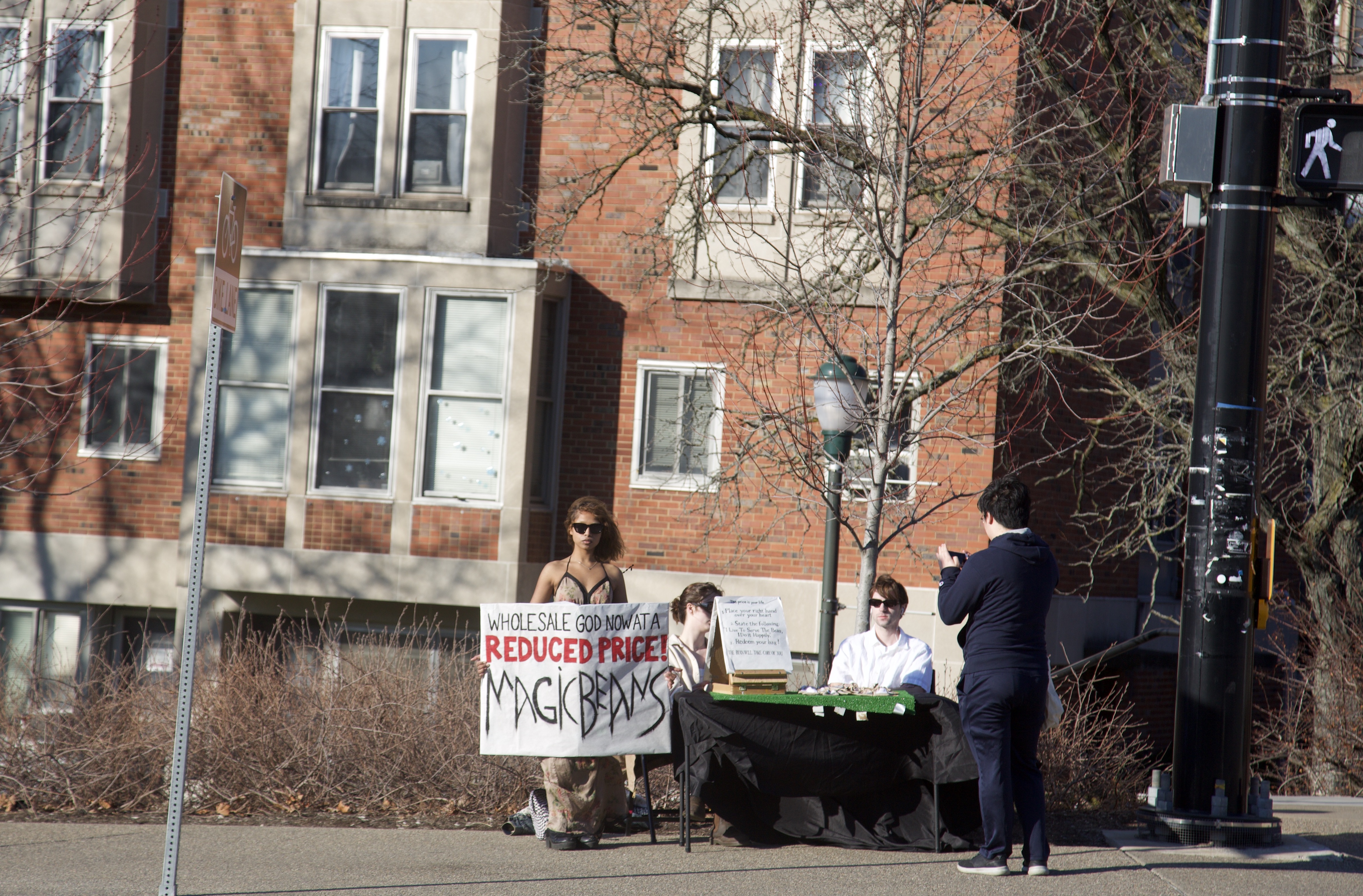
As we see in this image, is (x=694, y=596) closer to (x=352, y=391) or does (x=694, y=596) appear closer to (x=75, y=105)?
(x=352, y=391)

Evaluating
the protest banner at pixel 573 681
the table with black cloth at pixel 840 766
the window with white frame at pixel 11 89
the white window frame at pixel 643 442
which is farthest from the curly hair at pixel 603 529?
the white window frame at pixel 643 442

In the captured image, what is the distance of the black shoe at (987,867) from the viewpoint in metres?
6.17

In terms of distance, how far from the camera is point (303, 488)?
14008 mm

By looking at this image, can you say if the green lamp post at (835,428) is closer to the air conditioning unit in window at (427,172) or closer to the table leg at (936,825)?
the table leg at (936,825)

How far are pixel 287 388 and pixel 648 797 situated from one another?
8799mm

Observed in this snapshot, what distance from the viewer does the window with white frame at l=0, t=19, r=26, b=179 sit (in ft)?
35.2

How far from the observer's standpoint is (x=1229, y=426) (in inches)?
271

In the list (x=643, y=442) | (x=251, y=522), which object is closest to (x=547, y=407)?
(x=643, y=442)

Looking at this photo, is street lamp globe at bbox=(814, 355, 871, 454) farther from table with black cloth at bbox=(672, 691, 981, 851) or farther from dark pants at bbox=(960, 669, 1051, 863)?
dark pants at bbox=(960, 669, 1051, 863)

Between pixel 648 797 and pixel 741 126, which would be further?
pixel 741 126

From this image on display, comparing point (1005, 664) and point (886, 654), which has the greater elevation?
point (1005, 664)

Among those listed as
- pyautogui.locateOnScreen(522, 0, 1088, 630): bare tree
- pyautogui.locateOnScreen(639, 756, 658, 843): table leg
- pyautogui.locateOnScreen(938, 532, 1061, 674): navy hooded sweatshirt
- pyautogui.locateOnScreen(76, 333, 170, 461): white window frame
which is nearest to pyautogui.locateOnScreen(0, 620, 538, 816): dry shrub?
pyautogui.locateOnScreen(639, 756, 658, 843): table leg

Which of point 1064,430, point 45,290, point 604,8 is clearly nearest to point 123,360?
point 45,290

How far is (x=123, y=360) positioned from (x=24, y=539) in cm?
241
